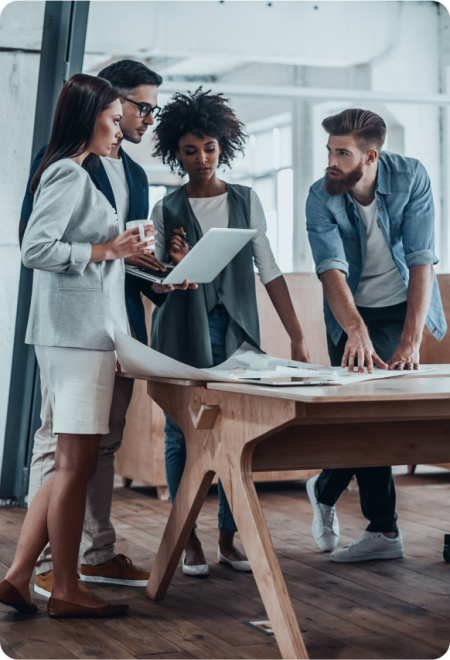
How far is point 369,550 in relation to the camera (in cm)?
220

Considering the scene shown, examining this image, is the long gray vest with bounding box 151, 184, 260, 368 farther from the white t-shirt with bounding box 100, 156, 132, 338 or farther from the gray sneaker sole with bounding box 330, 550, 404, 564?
the gray sneaker sole with bounding box 330, 550, 404, 564

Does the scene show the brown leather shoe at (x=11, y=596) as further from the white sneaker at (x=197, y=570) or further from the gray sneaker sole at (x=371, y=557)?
the gray sneaker sole at (x=371, y=557)

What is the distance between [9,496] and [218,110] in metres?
1.81

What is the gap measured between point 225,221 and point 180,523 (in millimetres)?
819

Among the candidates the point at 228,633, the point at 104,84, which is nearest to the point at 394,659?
the point at 228,633

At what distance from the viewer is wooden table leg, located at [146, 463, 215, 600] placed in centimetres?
166

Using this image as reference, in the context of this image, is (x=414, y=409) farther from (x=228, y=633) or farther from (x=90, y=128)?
(x=90, y=128)

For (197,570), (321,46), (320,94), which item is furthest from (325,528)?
(321,46)

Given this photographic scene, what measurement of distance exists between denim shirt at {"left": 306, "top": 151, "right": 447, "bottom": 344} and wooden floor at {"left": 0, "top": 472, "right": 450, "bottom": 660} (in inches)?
26.5

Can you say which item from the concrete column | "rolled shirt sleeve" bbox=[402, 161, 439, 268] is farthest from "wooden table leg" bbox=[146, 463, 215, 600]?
the concrete column

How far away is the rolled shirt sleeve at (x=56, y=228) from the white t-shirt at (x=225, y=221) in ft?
1.52

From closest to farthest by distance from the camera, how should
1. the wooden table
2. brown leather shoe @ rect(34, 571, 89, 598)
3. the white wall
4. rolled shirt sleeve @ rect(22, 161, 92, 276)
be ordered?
the wooden table < rolled shirt sleeve @ rect(22, 161, 92, 276) < brown leather shoe @ rect(34, 571, 89, 598) < the white wall

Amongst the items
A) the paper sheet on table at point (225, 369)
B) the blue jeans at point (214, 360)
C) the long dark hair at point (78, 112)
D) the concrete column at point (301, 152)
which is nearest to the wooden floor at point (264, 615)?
the blue jeans at point (214, 360)

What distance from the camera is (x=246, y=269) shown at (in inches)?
81.9
